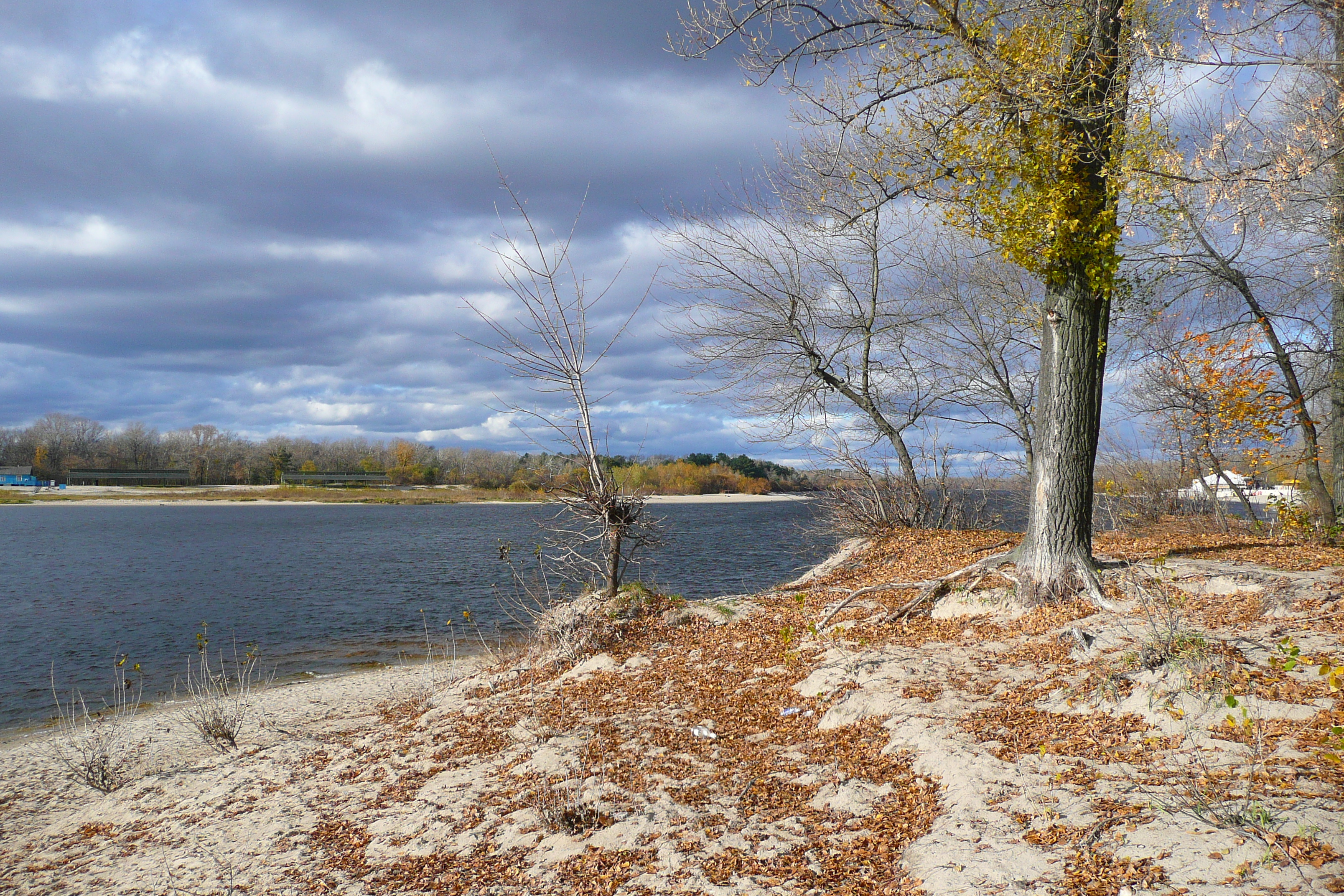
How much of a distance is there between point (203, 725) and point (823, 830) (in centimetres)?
740

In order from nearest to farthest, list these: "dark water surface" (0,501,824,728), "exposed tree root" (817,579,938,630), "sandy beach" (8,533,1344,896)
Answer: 1. "sandy beach" (8,533,1344,896)
2. "exposed tree root" (817,579,938,630)
3. "dark water surface" (0,501,824,728)

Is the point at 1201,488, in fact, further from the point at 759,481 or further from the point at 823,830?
the point at 759,481

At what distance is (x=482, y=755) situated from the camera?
6602mm

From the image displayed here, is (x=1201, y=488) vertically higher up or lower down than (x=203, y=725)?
higher up

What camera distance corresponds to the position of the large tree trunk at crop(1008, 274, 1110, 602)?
781 centimetres

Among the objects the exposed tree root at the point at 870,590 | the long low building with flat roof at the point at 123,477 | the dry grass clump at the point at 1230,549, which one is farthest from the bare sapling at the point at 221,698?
the long low building with flat roof at the point at 123,477

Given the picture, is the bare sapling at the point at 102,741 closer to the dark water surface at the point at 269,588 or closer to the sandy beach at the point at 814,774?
the sandy beach at the point at 814,774

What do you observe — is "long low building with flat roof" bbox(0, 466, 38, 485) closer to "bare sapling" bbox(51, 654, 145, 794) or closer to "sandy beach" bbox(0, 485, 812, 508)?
"sandy beach" bbox(0, 485, 812, 508)

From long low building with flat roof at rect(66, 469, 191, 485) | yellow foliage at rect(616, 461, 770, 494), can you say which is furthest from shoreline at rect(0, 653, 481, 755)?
long low building with flat roof at rect(66, 469, 191, 485)

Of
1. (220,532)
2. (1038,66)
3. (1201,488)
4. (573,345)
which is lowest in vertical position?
Result: (220,532)

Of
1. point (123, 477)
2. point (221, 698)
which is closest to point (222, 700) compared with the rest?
point (221, 698)

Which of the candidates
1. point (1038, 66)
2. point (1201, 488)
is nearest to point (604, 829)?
point (1038, 66)

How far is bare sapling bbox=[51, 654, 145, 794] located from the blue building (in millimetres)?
136557

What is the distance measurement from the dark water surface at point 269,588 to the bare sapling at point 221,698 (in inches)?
21.3
